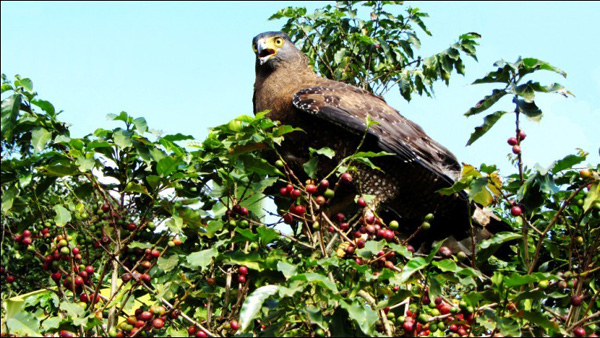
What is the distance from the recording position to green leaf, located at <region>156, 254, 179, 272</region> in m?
2.84

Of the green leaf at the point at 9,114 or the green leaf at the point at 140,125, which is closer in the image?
the green leaf at the point at 9,114

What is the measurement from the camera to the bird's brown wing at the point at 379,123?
15.0 feet

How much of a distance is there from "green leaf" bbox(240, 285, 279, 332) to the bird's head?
3.28 m

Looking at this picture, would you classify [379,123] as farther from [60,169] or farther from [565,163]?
[60,169]

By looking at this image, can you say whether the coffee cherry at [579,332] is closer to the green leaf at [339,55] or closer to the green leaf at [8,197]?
the green leaf at [8,197]

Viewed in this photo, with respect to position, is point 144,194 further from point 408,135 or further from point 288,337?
point 408,135

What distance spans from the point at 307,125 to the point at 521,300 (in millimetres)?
2466

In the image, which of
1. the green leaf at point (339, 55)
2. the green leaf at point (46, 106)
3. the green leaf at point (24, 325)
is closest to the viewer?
the green leaf at point (24, 325)

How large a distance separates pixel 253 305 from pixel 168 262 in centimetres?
67

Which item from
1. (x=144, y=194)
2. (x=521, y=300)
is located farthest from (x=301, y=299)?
(x=144, y=194)

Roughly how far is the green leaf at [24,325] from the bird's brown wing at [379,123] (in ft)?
8.39

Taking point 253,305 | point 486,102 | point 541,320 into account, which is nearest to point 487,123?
point 486,102

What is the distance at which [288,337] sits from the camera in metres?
2.43

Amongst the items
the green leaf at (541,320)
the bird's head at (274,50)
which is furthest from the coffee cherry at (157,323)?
the bird's head at (274,50)
